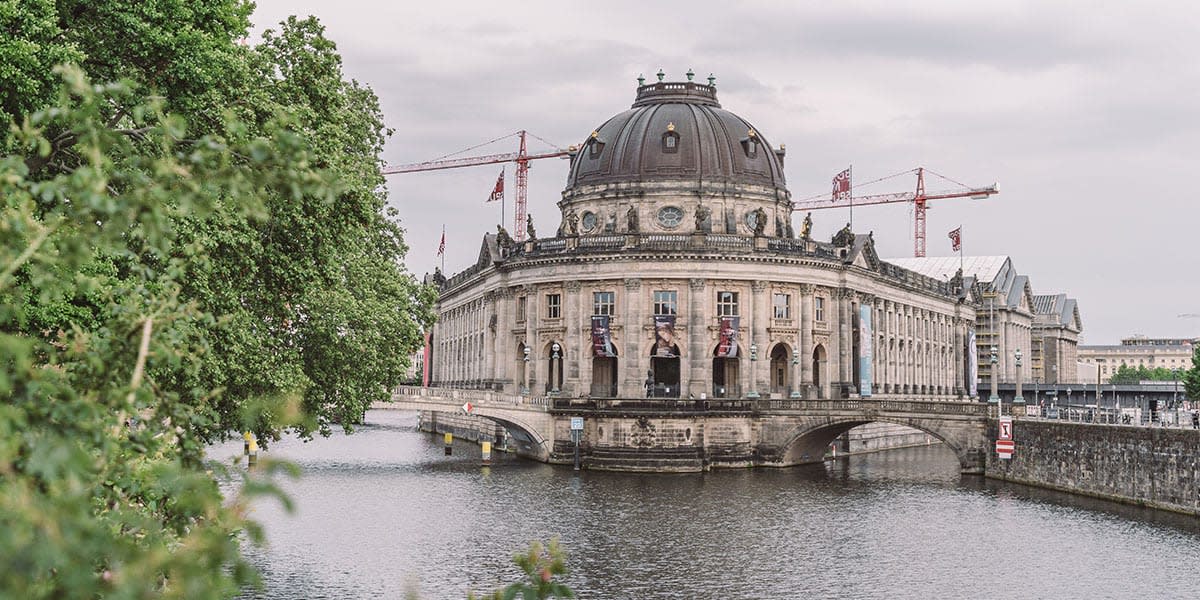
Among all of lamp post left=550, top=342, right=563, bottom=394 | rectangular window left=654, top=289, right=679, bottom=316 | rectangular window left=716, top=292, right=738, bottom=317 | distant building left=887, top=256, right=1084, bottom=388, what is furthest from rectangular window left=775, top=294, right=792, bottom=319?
distant building left=887, top=256, right=1084, bottom=388

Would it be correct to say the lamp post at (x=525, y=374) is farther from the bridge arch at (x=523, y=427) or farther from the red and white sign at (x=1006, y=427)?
the red and white sign at (x=1006, y=427)

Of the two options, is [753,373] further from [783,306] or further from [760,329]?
[783,306]

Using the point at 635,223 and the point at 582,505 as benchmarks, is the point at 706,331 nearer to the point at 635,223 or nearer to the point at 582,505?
the point at 635,223

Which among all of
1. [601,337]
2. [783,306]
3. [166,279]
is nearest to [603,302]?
[601,337]

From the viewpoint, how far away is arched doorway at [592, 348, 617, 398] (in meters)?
99.0

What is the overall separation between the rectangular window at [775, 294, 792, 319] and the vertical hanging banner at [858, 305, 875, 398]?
7930 millimetres

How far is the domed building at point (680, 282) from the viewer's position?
9331 centimetres

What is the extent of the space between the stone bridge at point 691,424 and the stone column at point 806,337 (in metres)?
11.8

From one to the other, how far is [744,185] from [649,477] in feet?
112

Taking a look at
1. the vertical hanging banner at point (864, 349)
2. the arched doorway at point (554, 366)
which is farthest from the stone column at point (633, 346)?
the vertical hanging banner at point (864, 349)

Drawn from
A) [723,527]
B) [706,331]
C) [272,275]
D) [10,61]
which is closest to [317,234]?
[272,275]

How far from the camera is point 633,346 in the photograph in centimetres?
9375

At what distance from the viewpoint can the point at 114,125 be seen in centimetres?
2959

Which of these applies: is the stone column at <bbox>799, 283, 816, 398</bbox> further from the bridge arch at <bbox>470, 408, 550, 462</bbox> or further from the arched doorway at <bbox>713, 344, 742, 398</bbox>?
the bridge arch at <bbox>470, 408, 550, 462</bbox>
